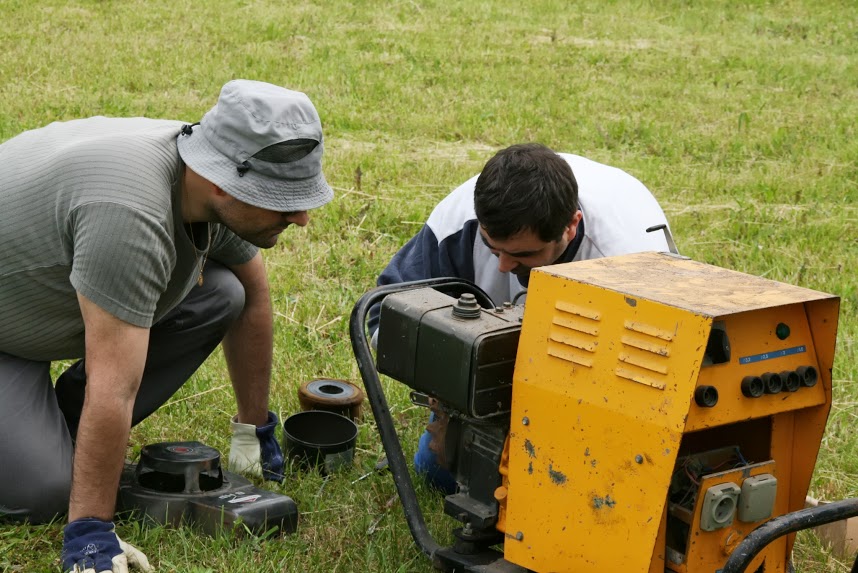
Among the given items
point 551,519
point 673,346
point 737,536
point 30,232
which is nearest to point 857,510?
point 737,536

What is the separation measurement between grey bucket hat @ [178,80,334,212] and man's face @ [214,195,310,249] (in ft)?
0.18

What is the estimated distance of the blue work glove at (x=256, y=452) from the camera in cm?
365

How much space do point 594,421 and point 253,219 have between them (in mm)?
1149

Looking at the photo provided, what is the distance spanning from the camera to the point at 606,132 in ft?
26.3

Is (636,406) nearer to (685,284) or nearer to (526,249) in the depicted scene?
(685,284)

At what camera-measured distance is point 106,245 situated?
280cm

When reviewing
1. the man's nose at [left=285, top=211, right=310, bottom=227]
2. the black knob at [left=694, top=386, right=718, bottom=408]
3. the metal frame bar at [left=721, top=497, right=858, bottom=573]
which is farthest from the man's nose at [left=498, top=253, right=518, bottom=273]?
the metal frame bar at [left=721, top=497, right=858, bottom=573]

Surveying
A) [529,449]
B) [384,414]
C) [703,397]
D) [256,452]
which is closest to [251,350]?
[256,452]

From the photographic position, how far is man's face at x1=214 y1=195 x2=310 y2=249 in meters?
3.03

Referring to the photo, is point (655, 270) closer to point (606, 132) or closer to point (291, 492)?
point (291, 492)

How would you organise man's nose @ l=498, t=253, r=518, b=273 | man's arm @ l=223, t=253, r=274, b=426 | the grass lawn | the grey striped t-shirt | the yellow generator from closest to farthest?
1. the yellow generator
2. the grey striped t-shirt
3. man's nose @ l=498, t=253, r=518, b=273
4. the grass lawn
5. man's arm @ l=223, t=253, r=274, b=426

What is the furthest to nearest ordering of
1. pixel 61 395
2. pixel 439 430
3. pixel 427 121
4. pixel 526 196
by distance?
1. pixel 427 121
2. pixel 61 395
3. pixel 526 196
4. pixel 439 430

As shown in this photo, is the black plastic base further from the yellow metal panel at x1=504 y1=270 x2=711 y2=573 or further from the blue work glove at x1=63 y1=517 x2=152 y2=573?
the yellow metal panel at x1=504 y1=270 x2=711 y2=573

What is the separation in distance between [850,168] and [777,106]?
71.7 inches
